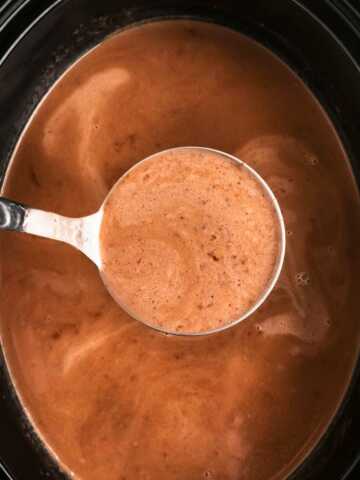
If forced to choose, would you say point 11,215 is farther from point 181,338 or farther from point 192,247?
point 181,338

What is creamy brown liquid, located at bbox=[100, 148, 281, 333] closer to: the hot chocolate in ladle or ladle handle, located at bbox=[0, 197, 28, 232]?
the hot chocolate in ladle

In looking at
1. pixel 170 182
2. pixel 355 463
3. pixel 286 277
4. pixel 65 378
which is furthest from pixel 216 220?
pixel 355 463

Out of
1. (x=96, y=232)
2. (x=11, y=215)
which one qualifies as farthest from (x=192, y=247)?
(x=11, y=215)

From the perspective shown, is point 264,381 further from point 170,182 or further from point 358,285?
A: point 170,182

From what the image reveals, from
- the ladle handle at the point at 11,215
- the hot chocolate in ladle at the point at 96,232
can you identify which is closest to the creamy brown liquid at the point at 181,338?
the hot chocolate in ladle at the point at 96,232

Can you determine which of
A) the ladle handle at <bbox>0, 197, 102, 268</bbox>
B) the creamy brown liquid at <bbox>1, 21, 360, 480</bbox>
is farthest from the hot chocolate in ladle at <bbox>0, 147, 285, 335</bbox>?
the creamy brown liquid at <bbox>1, 21, 360, 480</bbox>

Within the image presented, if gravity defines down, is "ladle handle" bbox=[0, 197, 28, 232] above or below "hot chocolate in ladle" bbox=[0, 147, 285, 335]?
above
